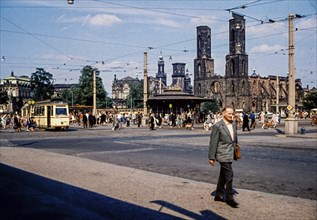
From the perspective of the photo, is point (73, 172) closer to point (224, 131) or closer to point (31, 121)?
point (224, 131)

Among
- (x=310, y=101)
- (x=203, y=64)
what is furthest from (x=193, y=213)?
(x=203, y=64)

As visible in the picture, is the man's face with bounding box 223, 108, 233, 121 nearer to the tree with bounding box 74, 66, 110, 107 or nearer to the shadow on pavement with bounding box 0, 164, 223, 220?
the shadow on pavement with bounding box 0, 164, 223, 220

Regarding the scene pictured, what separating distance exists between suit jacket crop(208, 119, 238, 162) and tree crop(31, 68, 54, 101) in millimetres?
108207

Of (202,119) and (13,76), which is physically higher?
(13,76)

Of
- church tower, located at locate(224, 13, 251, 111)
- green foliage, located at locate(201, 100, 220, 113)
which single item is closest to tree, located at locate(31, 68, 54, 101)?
green foliage, located at locate(201, 100, 220, 113)

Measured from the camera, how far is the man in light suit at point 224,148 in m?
Answer: 7.27

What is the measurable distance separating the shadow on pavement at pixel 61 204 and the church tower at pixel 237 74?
358 ft

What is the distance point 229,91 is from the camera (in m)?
119

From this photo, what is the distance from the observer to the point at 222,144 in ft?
24.1

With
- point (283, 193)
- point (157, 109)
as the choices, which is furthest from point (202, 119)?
point (283, 193)

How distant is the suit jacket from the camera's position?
727 centimetres

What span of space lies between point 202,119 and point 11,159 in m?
43.3

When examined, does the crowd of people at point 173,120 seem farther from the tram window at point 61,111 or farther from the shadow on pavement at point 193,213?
the shadow on pavement at point 193,213

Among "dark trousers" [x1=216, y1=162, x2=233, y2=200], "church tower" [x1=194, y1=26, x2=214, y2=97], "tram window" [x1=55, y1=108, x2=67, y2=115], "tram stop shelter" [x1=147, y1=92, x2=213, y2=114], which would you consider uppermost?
"church tower" [x1=194, y1=26, x2=214, y2=97]
